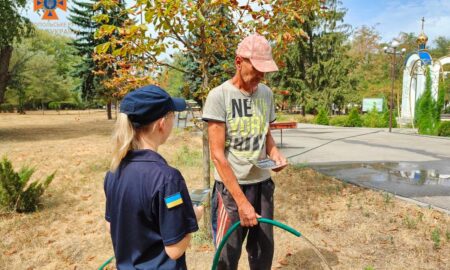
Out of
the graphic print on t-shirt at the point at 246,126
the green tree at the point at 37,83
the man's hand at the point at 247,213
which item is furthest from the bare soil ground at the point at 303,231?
the green tree at the point at 37,83

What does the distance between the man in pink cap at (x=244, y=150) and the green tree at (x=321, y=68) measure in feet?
107

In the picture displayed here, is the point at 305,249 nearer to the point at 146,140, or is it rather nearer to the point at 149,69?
the point at 149,69

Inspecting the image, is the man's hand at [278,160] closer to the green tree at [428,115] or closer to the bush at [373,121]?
the green tree at [428,115]

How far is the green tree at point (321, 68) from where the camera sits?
34.7 meters

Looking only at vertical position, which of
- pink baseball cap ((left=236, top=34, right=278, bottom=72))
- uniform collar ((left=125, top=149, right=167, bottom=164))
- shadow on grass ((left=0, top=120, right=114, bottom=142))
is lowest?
shadow on grass ((left=0, top=120, right=114, bottom=142))

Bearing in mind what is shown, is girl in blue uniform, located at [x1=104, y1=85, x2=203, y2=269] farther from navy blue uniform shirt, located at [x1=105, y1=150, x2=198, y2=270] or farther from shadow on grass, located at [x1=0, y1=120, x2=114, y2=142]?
shadow on grass, located at [x1=0, y1=120, x2=114, y2=142]

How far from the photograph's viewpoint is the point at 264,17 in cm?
364

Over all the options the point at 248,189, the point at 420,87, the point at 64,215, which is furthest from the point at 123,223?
the point at 420,87

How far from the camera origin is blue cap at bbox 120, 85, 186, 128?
1.49 metres

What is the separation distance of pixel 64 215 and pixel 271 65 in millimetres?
4295

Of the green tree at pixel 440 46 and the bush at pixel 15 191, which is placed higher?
the green tree at pixel 440 46

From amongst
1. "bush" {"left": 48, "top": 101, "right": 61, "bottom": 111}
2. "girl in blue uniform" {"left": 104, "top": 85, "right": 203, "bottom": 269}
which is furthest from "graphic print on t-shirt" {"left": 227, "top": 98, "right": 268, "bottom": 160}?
"bush" {"left": 48, "top": 101, "right": 61, "bottom": 111}

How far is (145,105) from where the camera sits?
1.49 metres

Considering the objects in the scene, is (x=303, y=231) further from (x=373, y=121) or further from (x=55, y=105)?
(x=55, y=105)
